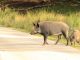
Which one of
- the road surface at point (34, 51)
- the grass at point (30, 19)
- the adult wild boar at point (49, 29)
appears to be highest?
the adult wild boar at point (49, 29)

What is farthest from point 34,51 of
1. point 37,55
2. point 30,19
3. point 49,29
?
point 30,19

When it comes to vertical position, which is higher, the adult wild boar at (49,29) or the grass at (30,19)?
the adult wild boar at (49,29)

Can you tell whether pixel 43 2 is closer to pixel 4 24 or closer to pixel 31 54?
pixel 4 24

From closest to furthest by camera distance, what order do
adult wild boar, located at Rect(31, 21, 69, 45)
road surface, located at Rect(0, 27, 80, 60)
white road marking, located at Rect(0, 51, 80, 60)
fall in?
white road marking, located at Rect(0, 51, 80, 60) → road surface, located at Rect(0, 27, 80, 60) → adult wild boar, located at Rect(31, 21, 69, 45)

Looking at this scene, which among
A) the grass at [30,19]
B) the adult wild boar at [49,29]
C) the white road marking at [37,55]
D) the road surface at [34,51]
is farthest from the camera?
the grass at [30,19]

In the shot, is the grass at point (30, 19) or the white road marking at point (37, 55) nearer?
the white road marking at point (37, 55)

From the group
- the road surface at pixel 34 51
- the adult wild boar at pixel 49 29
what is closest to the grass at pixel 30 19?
the adult wild boar at pixel 49 29

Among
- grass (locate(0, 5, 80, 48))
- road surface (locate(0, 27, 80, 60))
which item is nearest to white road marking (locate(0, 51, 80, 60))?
road surface (locate(0, 27, 80, 60))

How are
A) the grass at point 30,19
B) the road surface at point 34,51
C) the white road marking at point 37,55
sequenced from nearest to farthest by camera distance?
1. the white road marking at point 37,55
2. the road surface at point 34,51
3. the grass at point 30,19

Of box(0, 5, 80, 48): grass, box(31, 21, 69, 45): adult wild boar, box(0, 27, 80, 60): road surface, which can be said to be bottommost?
box(0, 5, 80, 48): grass

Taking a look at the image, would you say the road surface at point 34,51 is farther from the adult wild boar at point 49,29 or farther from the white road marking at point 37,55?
the adult wild boar at point 49,29

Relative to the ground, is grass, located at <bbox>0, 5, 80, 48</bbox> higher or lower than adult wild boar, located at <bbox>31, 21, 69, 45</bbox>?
lower

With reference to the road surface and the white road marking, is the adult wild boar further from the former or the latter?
the white road marking

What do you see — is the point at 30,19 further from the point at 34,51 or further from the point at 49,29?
the point at 34,51
